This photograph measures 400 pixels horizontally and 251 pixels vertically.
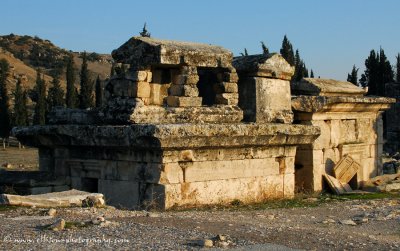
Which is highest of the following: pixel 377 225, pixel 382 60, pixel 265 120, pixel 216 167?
pixel 382 60

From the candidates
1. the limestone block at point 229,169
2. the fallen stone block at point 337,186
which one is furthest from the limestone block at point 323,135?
the limestone block at point 229,169

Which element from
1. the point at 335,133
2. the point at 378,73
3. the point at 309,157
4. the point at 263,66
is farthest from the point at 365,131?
the point at 378,73

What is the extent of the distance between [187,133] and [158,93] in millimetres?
1362

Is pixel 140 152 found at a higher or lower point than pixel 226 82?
lower

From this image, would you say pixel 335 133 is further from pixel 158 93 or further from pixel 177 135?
pixel 177 135

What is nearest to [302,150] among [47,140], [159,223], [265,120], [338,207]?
[265,120]

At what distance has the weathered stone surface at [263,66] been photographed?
1050 centimetres

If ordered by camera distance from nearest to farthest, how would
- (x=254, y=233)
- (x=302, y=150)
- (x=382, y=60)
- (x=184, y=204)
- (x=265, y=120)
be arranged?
(x=254, y=233), (x=184, y=204), (x=265, y=120), (x=302, y=150), (x=382, y=60)

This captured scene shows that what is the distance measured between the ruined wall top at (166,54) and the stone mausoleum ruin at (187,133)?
2cm

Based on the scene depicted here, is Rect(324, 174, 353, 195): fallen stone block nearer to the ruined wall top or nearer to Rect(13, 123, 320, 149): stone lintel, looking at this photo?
Rect(13, 123, 320, 149): stone lintel

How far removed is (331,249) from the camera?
5562 millimetres

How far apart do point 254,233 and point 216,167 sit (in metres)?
3.26

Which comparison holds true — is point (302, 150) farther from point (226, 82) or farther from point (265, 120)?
point (226, 82)

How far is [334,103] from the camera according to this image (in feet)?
37.7
